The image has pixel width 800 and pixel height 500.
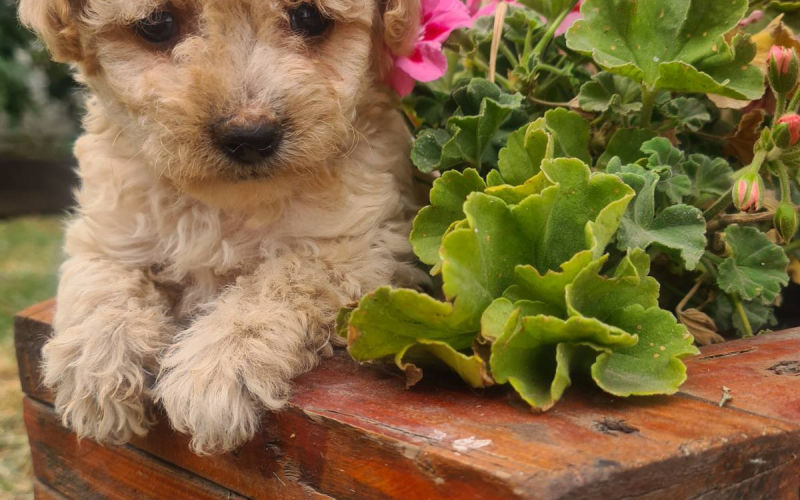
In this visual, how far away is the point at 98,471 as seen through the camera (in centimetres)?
170

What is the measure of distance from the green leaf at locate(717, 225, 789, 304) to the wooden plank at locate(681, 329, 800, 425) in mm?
102

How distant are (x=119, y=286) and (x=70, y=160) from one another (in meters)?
5.90

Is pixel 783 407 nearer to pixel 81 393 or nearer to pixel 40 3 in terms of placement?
pixel 81 393

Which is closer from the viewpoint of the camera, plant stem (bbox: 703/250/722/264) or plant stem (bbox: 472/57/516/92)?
plant stem (bbox: 703/250/722/264)

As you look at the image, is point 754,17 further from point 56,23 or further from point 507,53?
point 56,23

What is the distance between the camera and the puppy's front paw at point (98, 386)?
4.67 ft

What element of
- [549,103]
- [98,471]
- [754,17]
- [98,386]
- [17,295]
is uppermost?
[754,17]

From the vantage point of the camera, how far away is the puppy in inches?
54.3

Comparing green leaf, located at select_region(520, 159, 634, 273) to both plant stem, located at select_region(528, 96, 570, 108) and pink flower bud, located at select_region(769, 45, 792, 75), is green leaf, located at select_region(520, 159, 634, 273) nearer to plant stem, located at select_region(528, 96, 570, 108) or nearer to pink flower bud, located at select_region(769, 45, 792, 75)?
pink flower bud, located at select_region(769, 45, 792, 75)

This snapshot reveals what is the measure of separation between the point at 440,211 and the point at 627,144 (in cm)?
49

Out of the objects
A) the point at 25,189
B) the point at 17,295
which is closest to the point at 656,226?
the point at 17,295

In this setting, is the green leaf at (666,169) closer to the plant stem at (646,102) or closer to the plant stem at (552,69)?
the plant stem at (646,102)

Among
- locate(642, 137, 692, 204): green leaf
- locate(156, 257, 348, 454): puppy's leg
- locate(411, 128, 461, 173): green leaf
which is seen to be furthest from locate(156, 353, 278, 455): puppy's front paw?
locate(642, 137, 692, 204): green leaf

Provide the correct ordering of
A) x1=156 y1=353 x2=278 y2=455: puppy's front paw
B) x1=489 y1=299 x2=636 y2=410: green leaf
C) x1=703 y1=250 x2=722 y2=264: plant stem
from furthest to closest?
x1=703 y1=250 x2=722 y2=264: plant stem, x1=156 y1=353 x2=278 y2=455: puppy's front paw, x1=489 y1=299 x2=636 y2=410: green leaf
